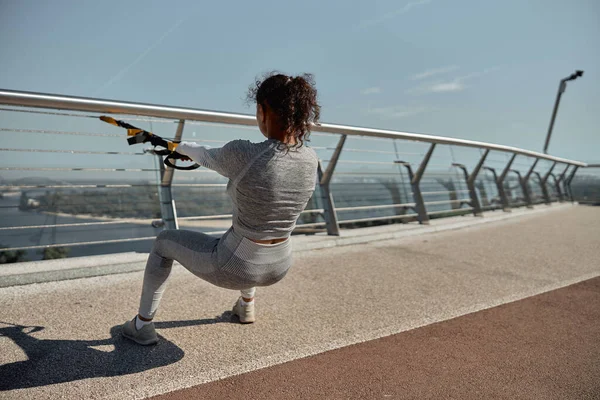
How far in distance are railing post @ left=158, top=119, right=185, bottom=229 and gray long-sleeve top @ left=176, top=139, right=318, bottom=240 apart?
225 centimetres

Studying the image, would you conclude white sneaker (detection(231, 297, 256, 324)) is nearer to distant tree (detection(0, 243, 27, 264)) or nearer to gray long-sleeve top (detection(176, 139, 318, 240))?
gray long-sleeve top (detection(176, 139, 318, 240))

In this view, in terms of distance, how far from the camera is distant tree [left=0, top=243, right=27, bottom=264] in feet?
12.0

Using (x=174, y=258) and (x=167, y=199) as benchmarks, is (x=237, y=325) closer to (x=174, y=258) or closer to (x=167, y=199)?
(x=174, y=258)

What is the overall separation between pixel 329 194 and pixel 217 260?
3725mm

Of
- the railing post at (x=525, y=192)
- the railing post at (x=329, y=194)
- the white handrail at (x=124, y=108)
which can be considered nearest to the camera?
the white handrail at (x=124, y=108)

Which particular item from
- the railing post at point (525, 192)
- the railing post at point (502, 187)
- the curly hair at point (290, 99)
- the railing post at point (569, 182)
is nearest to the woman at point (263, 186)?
the curly hair at point (290, 99)

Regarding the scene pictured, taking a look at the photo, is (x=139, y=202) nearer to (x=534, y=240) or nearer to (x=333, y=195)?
(x=333, y=195)

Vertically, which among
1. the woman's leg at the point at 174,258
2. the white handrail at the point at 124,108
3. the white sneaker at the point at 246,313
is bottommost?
the white sneaker at the point at 246,313

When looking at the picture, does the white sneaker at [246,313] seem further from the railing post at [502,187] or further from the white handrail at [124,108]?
the railing post at [502,187]

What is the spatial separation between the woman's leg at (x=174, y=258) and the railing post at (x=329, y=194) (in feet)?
11.6

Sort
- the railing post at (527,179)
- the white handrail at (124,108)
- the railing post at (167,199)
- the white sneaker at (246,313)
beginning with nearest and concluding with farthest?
1. the white sneaker at (246,313)
2. the white handrail at (124,108)
3. the railing post at (167,199)
4. the railing post at (527,179)

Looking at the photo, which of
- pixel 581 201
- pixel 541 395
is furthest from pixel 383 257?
pixel 581 201

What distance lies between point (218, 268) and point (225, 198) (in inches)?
109

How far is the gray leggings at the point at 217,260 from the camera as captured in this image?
2262mm
